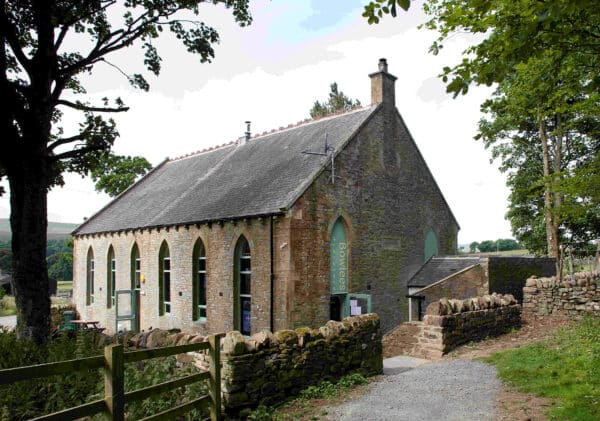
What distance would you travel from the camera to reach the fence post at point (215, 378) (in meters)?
7.80

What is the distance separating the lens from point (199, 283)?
21750 millimetres

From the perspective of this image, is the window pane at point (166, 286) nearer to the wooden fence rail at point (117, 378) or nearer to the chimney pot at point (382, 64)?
the chimney pot at point (382, 64)

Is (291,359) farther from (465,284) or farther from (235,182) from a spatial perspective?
(235,182)

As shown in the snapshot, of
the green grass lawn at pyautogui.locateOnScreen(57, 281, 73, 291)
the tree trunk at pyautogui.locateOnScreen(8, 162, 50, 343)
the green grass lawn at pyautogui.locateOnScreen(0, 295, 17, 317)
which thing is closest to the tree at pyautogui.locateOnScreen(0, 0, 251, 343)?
the tree trunk at pyautogui.locateOnScreen(8, 162, 50, 343)

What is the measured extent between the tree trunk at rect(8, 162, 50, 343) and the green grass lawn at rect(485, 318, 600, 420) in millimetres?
10481

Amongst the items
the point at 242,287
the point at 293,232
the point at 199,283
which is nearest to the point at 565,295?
the point at 293,232

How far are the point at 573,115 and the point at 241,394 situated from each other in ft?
95.3

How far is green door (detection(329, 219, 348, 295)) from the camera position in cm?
1842

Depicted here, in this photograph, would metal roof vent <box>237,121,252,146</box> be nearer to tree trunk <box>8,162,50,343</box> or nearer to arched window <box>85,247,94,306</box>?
arched window <box>85,247,94,306</box>

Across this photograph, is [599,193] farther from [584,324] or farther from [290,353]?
[290,353]

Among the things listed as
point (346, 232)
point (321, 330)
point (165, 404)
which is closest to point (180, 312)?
point (346, 232)

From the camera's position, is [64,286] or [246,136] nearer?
[246,136]

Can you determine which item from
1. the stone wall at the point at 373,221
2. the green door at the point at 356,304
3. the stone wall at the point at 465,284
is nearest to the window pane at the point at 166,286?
the stone wall at the point at 373,221

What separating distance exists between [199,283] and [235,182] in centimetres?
477
